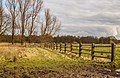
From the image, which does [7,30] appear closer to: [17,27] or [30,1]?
[17,27]

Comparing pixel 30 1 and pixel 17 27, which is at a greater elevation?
pixel 30 1

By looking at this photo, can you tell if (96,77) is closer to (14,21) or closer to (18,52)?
(18,52)

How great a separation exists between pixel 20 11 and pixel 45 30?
17.8 metres

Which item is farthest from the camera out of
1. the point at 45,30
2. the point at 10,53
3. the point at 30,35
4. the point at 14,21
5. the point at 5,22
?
the point at 45,30

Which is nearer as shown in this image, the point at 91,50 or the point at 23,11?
the point at 91,50

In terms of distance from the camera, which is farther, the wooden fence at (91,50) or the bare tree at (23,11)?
the bare tree at (23,11)

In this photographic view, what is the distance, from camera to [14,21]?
2105 inches

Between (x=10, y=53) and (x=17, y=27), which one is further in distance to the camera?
(x=17, y=27)

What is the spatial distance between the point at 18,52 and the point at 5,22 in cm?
2493

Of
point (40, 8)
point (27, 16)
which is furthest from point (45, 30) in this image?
point (27, 16)

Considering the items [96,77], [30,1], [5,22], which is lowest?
[96,77]

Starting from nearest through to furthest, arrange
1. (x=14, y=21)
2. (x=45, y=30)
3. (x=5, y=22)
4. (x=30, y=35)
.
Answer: (x=5, y=22)
(x=14, y=21)
(x=30, y=35)
(x=45, y=30)

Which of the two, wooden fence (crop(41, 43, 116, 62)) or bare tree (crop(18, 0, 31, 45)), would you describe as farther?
bare tree (crop(18, 0, 31, 45))

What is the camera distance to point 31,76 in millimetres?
13305
